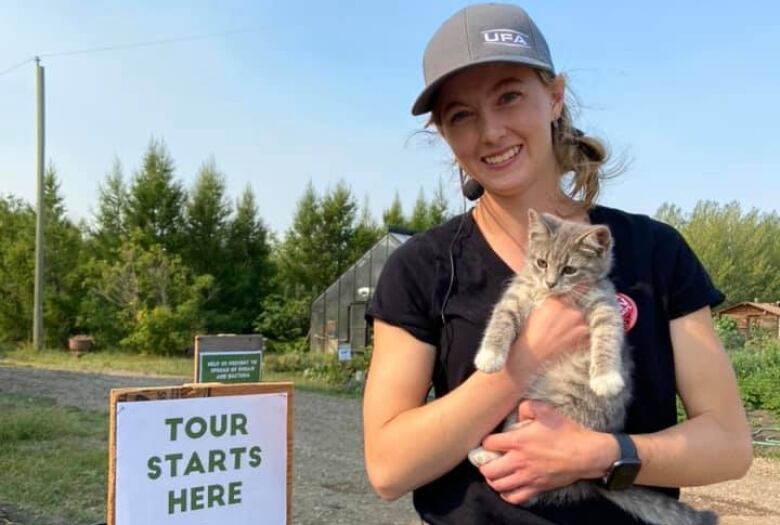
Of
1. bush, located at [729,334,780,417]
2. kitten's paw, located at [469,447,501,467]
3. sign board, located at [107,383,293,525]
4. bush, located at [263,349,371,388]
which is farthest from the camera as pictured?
bush, located at [263,349,371,388]

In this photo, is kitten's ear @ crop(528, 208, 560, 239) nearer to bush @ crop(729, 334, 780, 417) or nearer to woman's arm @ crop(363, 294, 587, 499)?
woman's arm @ crop(363, 294, 587, 499)

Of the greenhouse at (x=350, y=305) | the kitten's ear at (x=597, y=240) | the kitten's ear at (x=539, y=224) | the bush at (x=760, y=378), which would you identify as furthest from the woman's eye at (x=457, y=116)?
the greenhouse at (x=350, y=305)

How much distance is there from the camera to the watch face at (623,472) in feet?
5.70

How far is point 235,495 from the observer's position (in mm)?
3643

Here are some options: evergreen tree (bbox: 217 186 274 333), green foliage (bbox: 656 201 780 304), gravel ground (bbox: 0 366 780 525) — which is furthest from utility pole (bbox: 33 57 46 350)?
green foliage (bbox: 656 201 780 304)

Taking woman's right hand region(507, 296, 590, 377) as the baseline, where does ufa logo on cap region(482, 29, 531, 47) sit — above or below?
above

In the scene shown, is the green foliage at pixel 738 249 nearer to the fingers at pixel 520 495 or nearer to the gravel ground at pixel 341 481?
the gravel ground at pixel 341 481

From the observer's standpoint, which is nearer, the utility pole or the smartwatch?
the smartwatch

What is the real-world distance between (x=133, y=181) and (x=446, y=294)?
27.9 meters

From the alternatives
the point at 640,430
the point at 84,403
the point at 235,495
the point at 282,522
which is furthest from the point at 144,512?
the point at 84,403

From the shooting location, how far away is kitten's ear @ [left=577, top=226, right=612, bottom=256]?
82.2 inches

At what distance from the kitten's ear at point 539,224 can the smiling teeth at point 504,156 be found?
0.21 metres

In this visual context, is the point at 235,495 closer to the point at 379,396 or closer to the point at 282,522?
the point at 282,522

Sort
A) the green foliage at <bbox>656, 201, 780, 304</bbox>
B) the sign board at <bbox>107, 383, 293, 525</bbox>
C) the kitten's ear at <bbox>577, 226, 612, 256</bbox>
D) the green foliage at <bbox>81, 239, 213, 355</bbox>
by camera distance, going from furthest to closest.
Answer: the green foliage at <bbox>656, 201, 780, 304</bbox>
the green foliage at <bbox>81, 239, 213, 355</bbox>
the sign board at <bbox>107, 383, 293, 525</bbox>
the kitten's ear at <bbox>577, 226, 612, 256</bbox>
